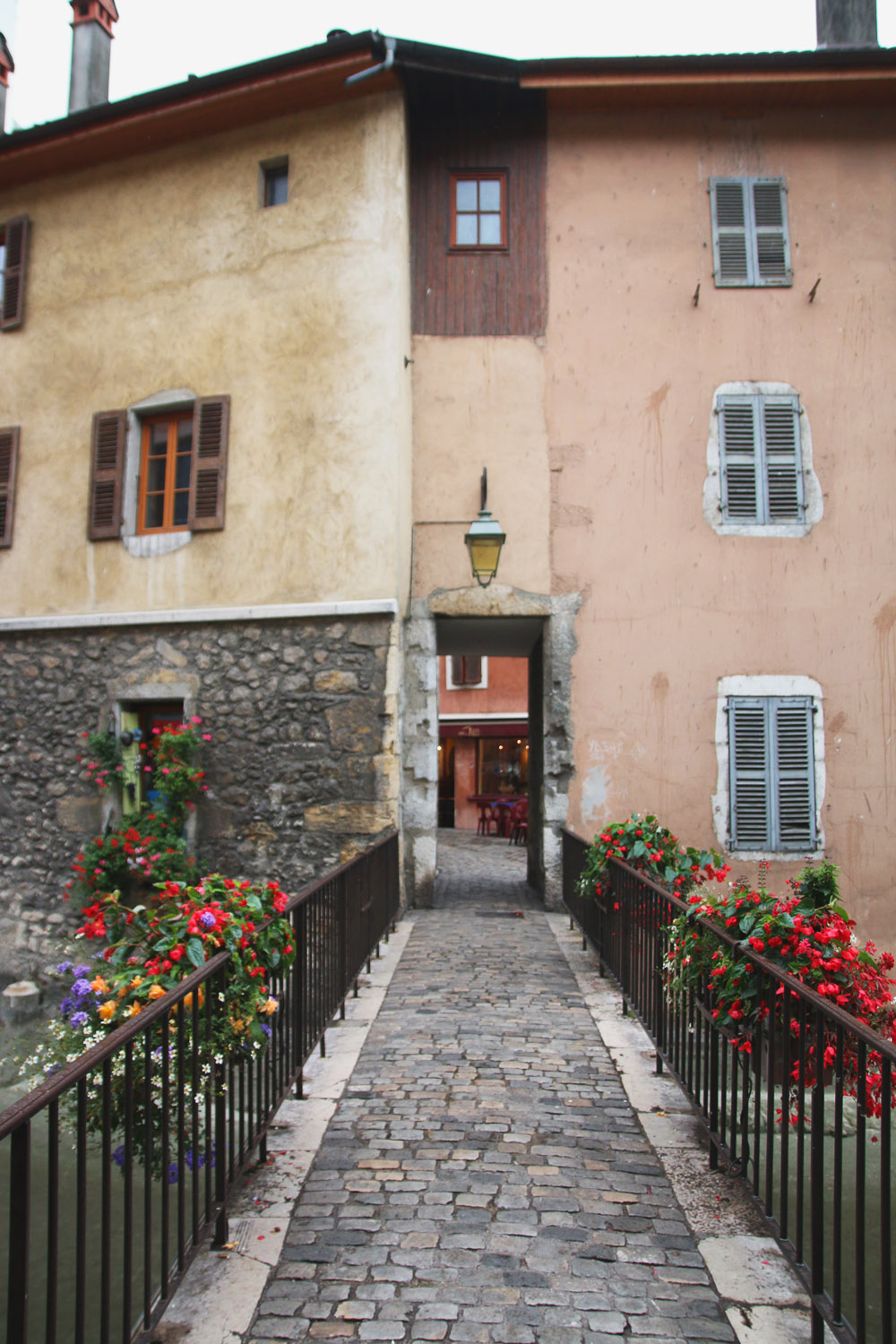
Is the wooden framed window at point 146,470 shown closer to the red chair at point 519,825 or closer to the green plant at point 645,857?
the green plant at point 645,857

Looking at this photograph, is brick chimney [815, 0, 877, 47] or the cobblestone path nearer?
the cobblestone path

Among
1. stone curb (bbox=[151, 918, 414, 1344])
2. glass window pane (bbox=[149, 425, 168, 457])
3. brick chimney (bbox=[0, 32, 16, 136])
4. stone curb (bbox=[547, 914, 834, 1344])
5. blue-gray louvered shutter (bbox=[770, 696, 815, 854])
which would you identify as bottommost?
stone curb (bbox=[151, 918, 414, 1344])

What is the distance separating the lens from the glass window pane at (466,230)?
9.79 m

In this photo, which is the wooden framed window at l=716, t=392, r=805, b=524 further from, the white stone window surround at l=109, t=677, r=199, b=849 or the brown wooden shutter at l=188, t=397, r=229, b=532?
the white stone window surround at l=109, t=677, r=199, b=849

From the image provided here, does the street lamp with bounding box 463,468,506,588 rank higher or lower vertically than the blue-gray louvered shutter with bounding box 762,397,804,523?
lower

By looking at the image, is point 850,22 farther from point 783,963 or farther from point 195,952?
point 195,952

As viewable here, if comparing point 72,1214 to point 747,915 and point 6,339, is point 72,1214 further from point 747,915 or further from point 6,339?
point 6,339

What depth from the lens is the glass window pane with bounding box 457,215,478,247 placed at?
9789 millimetres

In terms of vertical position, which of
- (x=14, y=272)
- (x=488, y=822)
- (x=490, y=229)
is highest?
(x=490, y=229)

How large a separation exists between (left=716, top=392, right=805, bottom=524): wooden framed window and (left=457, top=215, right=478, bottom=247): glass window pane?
3.48 m

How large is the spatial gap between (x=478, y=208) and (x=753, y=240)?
3011 mm

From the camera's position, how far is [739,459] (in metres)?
9.32

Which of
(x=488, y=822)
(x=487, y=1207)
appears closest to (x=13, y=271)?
(x=487, y=1207)

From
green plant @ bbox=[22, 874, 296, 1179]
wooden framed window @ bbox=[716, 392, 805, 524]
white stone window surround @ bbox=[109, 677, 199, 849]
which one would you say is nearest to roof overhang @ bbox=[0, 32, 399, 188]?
wooden framed window @ bbox=[716, 392, 805, 524]
